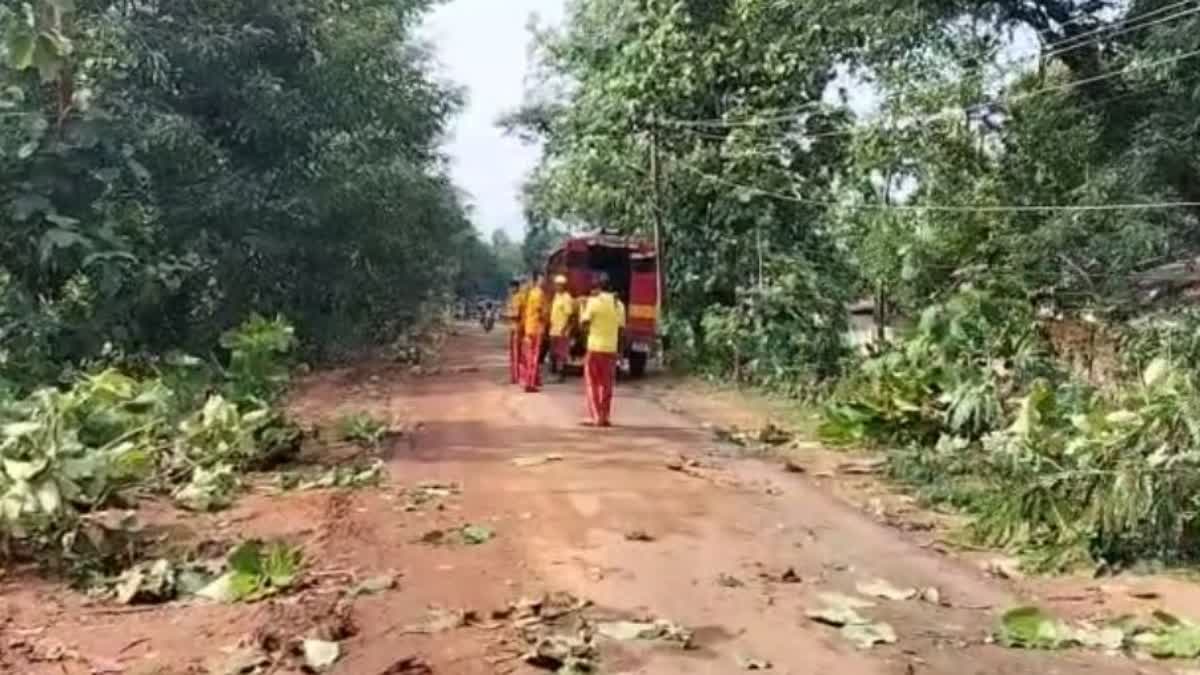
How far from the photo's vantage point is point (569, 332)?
20156mm

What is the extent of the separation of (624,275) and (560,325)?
3.37 m

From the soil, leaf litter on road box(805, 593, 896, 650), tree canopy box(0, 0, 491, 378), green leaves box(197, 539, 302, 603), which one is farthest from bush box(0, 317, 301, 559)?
leaf litter on road box(805, 593, 896, 650)

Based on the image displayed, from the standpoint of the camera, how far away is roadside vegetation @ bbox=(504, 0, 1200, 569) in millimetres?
9086

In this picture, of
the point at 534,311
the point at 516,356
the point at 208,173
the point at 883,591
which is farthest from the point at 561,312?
the point at 883,591

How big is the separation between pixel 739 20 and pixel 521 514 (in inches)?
634

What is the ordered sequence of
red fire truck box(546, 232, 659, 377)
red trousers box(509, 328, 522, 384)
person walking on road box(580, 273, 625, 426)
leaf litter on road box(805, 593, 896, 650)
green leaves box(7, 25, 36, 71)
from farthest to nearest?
1. red fire truck box(546, 232, 659, 377)
2. red trousers box(509, 328, 522, 384)
3. person walking on road box(580, 273, 625, 426)
4. leaf litter on road box(805, 593, 896, 650)
5. green leaves box(7, 25, 36, 71)

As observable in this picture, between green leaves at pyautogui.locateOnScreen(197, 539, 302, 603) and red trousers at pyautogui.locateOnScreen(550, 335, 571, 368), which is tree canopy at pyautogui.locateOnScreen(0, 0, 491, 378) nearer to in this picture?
green leaves at pyautogui.locateOnScreen(197, 539, 302, 603)

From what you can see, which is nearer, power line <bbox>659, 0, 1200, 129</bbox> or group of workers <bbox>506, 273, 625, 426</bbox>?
power line <bbox>659, 0, 1200, 129</bbox>

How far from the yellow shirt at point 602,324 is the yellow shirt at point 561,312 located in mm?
4450

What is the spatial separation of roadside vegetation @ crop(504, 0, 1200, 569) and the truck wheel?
123cm

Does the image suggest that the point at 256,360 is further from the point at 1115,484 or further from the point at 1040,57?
the point at 1040,57

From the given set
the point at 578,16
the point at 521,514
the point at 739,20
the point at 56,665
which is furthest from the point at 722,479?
the point at 578,16

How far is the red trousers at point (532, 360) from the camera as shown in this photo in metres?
18.9

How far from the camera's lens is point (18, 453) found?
8.20 metres
